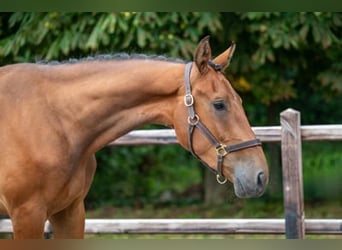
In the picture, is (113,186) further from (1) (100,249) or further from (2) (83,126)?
(1) (100,249)

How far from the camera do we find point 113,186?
852 centimetres

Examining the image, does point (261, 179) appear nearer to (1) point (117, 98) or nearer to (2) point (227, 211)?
(1) point (117, 98)

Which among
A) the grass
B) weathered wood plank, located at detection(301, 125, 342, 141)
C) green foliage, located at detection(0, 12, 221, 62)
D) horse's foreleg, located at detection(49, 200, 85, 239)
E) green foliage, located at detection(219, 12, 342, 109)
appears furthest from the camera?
the grass

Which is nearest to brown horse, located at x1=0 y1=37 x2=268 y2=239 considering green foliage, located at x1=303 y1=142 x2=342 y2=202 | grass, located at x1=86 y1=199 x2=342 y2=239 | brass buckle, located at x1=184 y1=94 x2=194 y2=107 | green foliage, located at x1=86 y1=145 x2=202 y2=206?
brass buckle, located at x1=184 y1=94 x2=194 y2=107

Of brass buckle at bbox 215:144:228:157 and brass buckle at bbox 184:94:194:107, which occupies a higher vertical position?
brass buckle at bbox 184:94:194:107

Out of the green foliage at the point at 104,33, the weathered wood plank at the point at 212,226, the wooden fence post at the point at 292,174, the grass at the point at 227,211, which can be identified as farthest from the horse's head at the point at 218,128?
the grass at the point at 227,211

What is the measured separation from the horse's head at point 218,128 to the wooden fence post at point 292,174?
175cm

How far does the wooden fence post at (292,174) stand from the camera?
14.3ft

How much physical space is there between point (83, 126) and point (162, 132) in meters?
1.78

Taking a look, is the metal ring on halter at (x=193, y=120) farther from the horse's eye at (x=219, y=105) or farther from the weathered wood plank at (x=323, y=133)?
the weathered wood plank at (x=323, y=133)

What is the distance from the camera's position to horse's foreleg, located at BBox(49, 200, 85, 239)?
2979 mm

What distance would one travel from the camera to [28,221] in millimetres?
2723

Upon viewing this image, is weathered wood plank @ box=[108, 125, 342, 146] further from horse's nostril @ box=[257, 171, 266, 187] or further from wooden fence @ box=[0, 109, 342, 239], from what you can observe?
horse's nostril @ box=[257, 171, 266, 187]

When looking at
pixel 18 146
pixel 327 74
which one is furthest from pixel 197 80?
pixel 327 74
